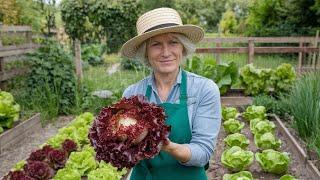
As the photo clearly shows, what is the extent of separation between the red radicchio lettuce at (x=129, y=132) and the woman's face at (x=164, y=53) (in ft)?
1.19

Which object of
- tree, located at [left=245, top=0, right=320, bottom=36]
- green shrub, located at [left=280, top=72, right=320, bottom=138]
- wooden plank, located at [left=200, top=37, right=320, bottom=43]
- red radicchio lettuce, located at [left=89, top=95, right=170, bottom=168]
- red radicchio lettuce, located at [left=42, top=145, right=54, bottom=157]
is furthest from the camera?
tree, located at [left=245, top=0, right=320, bottom=36]

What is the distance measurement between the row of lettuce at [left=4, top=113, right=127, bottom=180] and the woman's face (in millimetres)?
2016

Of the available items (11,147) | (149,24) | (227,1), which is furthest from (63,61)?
(227,1)

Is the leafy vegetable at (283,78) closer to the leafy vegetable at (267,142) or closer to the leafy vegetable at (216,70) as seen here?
the leafy vegetable at (216,70)

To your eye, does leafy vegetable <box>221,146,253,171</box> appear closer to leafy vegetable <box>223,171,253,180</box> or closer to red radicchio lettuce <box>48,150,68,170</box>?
leafy vegetable <box>223,171,253,180</box>

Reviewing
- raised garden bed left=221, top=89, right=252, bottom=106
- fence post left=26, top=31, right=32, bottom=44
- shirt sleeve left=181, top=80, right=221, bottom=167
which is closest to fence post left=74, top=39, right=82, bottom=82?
fence post left=26, top=31, right=32, bottom=44

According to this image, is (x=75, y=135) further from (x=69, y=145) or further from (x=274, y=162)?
(x=274, y=162)

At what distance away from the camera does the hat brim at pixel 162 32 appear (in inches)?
81.5

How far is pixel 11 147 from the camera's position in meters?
6.04

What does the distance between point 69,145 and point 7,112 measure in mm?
1542

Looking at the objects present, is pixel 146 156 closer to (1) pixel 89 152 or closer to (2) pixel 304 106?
(1) pixel 89 152

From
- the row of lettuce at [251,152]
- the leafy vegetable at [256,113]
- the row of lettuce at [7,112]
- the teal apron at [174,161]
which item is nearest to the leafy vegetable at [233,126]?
the row of lettuce at [251,152]

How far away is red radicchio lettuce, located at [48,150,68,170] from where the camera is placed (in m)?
4.46

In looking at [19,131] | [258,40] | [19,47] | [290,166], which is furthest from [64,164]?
[258,40]
